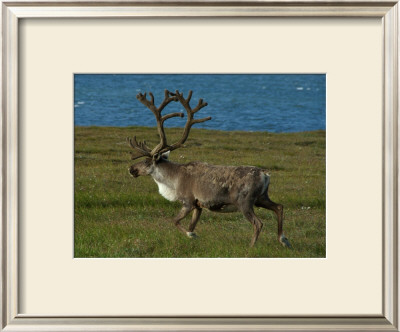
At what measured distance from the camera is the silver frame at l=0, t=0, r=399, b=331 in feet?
24.6

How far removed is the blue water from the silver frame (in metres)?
3.01

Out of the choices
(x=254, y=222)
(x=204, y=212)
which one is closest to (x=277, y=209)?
(x=254, y=222)

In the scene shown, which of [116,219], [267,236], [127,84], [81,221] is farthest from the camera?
[127,84]

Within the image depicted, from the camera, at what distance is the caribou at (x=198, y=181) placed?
9.69 metres

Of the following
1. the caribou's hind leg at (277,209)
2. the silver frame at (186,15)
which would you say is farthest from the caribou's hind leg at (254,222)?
the silver frame at (186,15)

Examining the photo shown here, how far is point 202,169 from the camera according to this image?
10109 millimetres

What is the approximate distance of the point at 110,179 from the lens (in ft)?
47.3

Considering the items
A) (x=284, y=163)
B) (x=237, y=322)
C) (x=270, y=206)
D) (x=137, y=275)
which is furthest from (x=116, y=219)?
(x=284, y=163)

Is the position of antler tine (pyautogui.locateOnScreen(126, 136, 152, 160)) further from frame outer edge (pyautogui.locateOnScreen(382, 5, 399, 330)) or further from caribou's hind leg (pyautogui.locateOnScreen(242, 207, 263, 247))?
frame outer edge (pyautogui.locateOnScreen(382, 5, 399, 330))

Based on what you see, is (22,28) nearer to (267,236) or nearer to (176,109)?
(267,236)

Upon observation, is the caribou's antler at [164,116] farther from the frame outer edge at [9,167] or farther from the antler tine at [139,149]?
the frame outer edge at [9,167]

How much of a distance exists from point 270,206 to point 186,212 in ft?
4.29

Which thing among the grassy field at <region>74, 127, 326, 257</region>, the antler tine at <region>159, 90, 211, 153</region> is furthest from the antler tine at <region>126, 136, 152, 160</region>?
the grassy field at <region>74, 127, 326, 257</region>

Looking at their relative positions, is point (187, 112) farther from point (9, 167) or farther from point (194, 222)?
point (9, 167)
